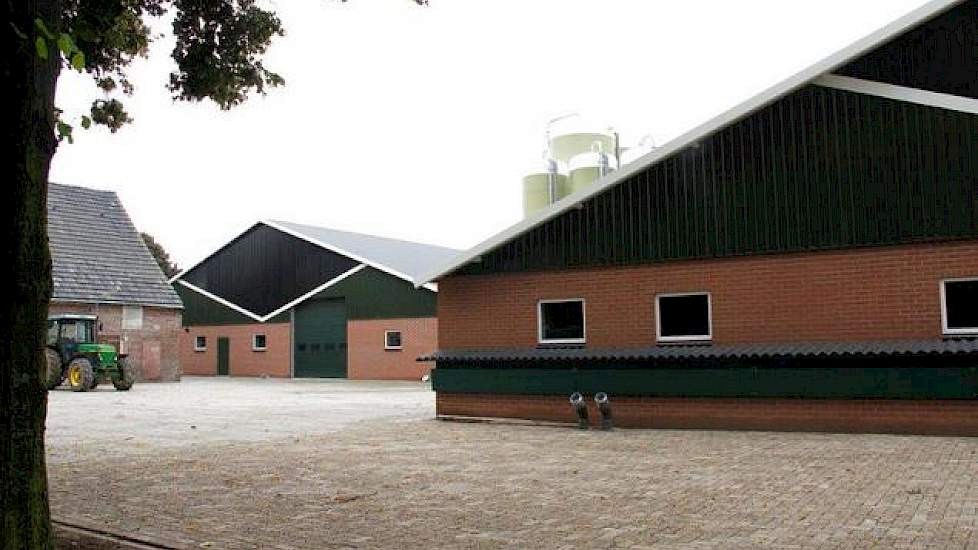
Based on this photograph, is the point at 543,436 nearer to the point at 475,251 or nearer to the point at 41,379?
the point at 475,251

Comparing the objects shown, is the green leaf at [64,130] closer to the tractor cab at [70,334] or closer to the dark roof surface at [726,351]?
the dark roof surface at [726,351]

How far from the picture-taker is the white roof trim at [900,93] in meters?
13.1

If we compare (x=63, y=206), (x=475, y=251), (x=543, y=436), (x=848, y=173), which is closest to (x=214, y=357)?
(x=63, y=206)

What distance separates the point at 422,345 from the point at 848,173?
80.6ft

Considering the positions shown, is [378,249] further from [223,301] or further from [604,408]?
[604,408]

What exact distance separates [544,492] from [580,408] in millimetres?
6567

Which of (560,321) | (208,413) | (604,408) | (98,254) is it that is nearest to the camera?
(604,408)

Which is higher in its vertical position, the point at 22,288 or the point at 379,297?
the point at 379,297

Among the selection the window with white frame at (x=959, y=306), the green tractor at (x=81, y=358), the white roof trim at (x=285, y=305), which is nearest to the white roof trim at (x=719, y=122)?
the window with white frame at (x=959, y=306)

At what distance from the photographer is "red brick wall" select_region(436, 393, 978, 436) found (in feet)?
43.0

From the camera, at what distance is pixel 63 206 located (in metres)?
37.9

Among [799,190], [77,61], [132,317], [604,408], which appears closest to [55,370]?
[132,317]

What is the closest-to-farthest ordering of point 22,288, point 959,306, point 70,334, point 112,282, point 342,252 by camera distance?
point 22,288 < point 959,306 < point 70,334 < point 112,282 < point 342,252

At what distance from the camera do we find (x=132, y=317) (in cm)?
3681
